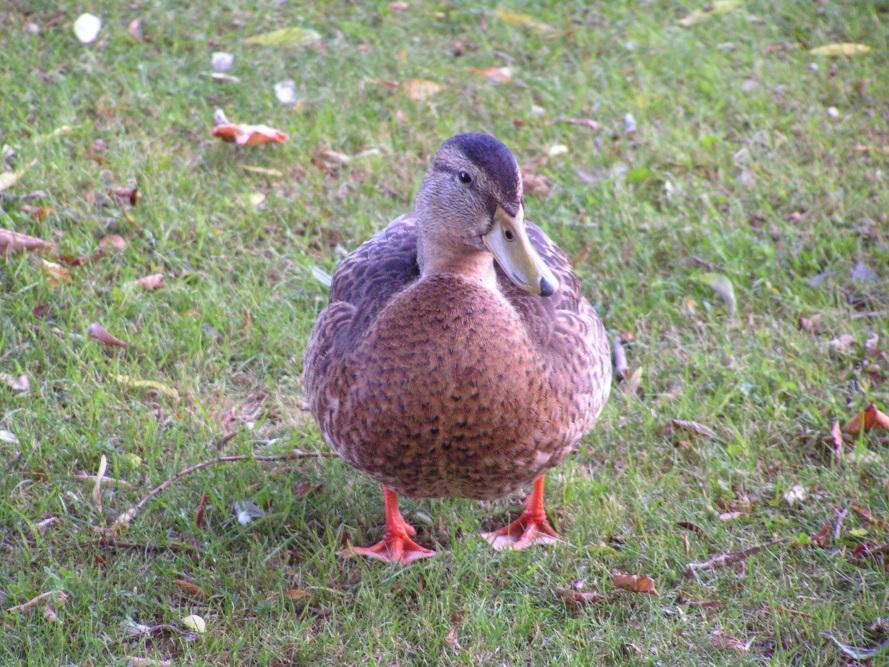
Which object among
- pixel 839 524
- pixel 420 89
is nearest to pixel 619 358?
pixel 839 524

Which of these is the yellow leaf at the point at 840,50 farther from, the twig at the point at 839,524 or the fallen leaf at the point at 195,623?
the fallen leaf at the point at 195,623

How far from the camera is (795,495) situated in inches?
135

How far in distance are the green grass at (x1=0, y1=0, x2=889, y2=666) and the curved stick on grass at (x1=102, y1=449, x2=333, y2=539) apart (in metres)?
0.04

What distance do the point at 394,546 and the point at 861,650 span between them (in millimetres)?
1314

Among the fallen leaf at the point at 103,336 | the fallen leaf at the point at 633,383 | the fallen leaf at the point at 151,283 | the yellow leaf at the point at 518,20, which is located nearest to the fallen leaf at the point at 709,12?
the yellow leaf at the point at 518,20

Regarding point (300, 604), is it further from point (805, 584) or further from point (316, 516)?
point (805, 584)

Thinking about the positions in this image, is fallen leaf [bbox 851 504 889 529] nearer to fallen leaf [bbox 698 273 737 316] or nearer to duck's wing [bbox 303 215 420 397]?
fallen leaf [bbox 698 273 737 316]

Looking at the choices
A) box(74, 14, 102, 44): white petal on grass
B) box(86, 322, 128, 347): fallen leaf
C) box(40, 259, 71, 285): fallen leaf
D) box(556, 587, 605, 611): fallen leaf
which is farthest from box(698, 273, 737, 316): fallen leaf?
box(74, 14, 102, 44): white petal on grass

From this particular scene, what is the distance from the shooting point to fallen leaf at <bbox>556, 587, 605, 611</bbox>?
3.08 metres

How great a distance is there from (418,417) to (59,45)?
3.79 metres

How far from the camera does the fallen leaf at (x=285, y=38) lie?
235 inches

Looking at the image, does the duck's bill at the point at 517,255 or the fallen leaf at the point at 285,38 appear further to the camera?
the fallen leaf at the point at 285,38

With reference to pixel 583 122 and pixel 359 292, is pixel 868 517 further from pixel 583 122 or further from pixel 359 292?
pixel 583 122

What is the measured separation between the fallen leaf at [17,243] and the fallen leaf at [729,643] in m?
2.93
